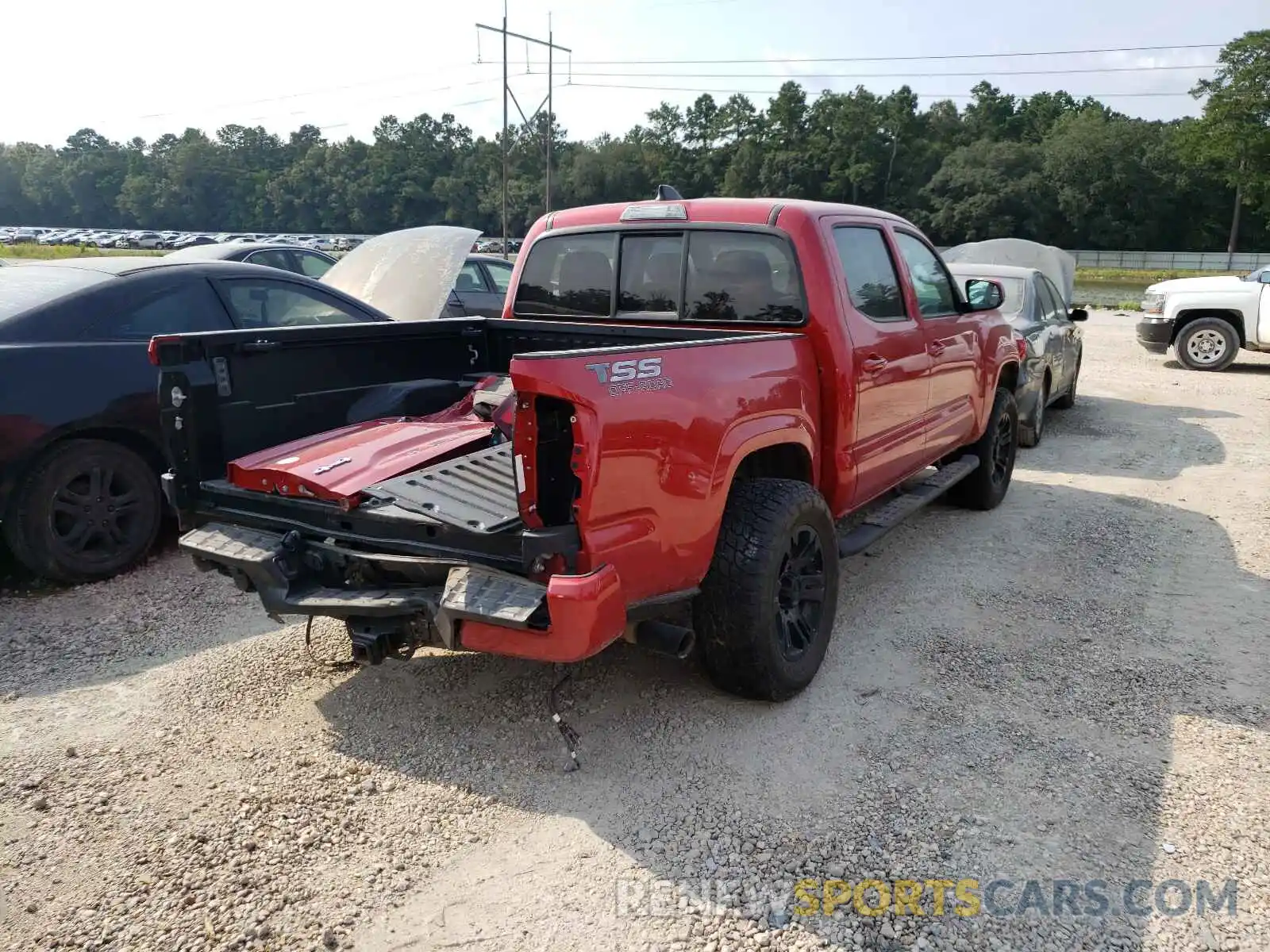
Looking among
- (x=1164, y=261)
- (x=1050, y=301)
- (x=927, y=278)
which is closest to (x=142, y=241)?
(x=1164, y=261)

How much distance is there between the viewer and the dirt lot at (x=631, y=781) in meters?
2.64

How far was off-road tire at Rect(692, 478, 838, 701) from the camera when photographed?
11.5ft

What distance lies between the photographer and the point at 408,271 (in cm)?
754

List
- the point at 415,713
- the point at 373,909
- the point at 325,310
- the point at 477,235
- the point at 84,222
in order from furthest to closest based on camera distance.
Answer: the point at 84,222
the point at 477,235
the point at 325,310
the point at 415,713
the point at 373,909

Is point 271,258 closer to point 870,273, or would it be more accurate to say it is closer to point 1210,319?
point 870,273

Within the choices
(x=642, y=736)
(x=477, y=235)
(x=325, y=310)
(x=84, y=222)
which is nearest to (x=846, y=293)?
(x=642, y=736)

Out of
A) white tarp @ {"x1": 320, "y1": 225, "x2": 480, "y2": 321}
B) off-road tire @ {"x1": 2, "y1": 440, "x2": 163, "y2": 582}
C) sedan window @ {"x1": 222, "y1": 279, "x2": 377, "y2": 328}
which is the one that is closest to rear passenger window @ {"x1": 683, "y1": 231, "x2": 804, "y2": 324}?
sedan window @ {"x1": 222, "y1": 279, "x2": 377, "y2": 328}

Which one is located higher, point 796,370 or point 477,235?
point 477,235

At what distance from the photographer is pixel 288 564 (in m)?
3.45

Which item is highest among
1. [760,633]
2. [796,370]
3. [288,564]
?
[796,370]

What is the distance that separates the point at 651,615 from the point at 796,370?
1.36 m

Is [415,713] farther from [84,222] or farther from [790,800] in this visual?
[84,222]

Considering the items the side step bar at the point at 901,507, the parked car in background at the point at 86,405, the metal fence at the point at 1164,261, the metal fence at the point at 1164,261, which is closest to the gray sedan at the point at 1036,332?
the side step bar at the point at 901,507

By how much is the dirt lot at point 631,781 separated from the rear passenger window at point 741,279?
1.66m
